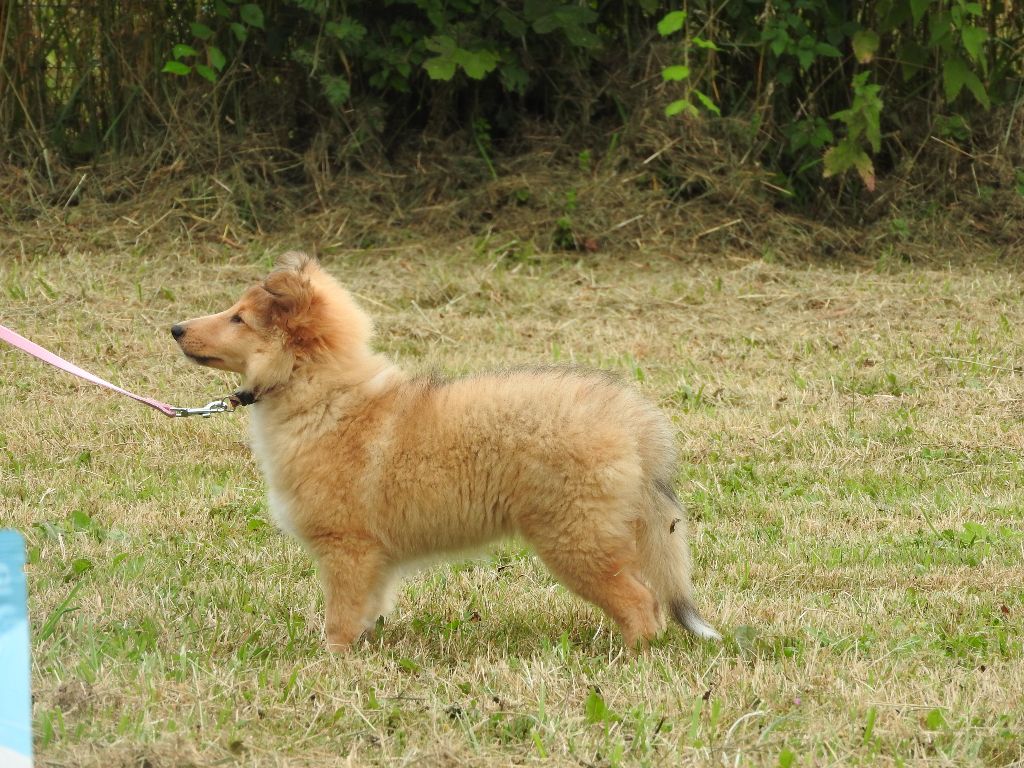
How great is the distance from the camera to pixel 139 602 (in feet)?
15.2

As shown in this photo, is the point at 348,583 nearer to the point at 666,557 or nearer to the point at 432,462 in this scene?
the point at 432,462

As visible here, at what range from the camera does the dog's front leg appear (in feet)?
14.2

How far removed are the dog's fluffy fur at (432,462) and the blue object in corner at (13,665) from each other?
5.82 feet

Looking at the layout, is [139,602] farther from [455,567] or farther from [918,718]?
[918,718]

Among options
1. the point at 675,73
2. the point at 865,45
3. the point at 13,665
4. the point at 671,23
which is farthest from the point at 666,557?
the point at 865,45

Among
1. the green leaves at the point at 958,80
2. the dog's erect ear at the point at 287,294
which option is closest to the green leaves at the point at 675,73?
the green leaves at the point at 958,80

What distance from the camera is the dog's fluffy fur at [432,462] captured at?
13.8 ft

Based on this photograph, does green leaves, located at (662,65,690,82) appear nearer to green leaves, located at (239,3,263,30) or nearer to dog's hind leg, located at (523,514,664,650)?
green leaves, located at (239,3,263,30)

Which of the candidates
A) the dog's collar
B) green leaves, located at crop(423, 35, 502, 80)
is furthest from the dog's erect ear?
green leaves, located at crop(423, 35, 502, 80)

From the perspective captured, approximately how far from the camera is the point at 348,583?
14.2ft

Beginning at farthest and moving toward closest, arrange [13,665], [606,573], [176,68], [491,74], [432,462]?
[491,74] < [176,68] < [432,462] < [606,573] < [13,665]

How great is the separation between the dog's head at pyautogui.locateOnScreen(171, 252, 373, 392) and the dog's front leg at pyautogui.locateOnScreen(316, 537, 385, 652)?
2.07ft

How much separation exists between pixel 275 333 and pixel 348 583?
0.89m

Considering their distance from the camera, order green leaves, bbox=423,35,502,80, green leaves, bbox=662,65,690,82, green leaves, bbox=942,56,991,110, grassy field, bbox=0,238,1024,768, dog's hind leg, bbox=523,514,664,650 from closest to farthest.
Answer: grassy field, bbox=0,238,1024,768
dog's hind leg, bbox=523,514,664,650
green leaves, bbox=662,65,690,82
green leaves, bbox=423,35,502,80
green leaves, bbox=942,56,991,110
